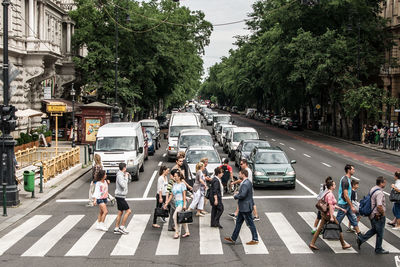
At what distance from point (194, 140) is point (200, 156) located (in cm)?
723

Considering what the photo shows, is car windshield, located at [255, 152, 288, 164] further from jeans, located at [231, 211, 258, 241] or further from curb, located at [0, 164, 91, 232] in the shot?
jeans, located at [231, 211, 258, 241]

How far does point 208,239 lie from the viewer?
13141 mm

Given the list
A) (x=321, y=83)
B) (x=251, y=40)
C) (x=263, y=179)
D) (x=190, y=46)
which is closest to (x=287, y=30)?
(x=321, y=83)

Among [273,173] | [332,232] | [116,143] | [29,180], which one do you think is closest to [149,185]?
[116,143]

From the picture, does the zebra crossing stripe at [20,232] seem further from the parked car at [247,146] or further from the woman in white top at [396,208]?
the parked car at [247,146]

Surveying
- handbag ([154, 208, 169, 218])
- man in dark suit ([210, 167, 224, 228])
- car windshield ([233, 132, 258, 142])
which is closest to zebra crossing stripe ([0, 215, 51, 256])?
handbag ([154, 208, 169, 218])

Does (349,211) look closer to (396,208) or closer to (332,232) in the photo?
(332,232)

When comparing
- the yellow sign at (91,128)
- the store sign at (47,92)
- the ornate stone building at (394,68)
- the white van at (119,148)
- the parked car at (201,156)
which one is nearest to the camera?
the parked car at (201,156)

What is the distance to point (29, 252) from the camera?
1208cm

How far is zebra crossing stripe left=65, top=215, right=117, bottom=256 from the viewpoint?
473 inches

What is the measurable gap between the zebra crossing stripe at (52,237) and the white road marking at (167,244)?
8.36ft

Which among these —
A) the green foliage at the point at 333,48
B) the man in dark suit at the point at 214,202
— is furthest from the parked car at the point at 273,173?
the green foliage at the point at 333,48

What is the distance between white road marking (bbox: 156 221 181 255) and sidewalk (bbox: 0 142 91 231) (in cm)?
442

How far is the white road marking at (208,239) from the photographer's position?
1210 centimetres
